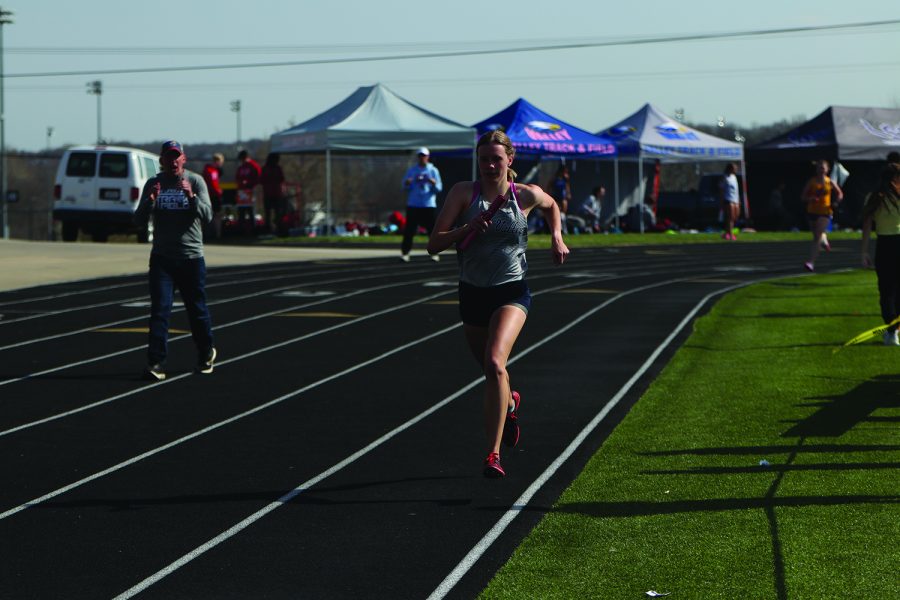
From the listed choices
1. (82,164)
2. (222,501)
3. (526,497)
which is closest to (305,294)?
(222,501)

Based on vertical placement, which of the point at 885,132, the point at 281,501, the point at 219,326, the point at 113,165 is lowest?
the point at 281,501

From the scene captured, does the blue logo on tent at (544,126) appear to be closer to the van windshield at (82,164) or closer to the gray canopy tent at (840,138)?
the gray canopy tent at (840,138)

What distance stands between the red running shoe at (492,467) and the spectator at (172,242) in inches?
176

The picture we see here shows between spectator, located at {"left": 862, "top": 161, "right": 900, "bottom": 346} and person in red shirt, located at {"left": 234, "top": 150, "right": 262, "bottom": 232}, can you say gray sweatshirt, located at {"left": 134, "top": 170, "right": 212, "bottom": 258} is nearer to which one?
spectator, located at {"left": 862, "top": 161, "right": 900, "bottom": 346}

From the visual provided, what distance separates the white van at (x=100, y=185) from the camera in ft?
101

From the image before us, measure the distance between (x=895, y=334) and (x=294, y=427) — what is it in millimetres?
6090

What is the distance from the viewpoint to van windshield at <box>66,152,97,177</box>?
3077cm

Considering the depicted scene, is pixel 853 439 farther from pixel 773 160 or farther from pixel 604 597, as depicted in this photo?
pixel 773 160

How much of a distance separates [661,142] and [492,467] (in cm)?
3180

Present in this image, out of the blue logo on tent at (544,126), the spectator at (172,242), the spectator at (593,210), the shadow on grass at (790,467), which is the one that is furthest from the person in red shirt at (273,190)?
the shadow on grass at (790,467)

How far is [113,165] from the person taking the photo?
30703 mm

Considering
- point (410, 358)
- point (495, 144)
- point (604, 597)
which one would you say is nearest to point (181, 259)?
point (410, 358)

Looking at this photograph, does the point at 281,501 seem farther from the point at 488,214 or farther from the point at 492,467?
the point at 488,214

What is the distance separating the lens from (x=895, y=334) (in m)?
12.8
